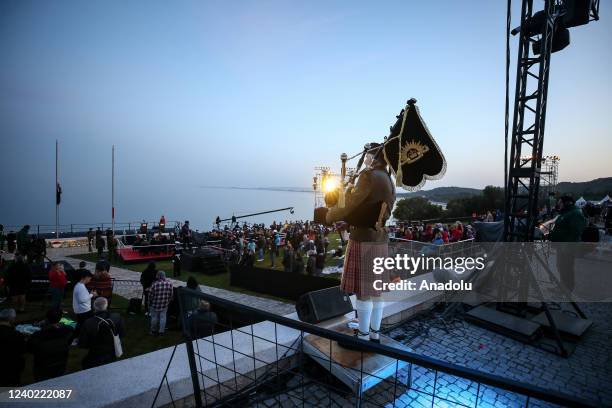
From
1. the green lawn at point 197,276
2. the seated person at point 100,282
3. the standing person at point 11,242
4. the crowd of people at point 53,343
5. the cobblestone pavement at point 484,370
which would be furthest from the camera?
the standing person at point 11,242

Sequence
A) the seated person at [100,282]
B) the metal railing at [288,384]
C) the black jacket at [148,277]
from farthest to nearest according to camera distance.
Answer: the black jacket at [148,277] < the seated person at [100,282] < the metal railing at [288,384]

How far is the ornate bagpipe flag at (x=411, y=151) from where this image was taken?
3502 millimetres

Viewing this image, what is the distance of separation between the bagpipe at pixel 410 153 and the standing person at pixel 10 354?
4.67 m

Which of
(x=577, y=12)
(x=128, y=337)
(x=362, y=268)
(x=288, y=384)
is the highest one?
(x=577, y=12)

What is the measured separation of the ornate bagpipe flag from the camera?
350 centimetres

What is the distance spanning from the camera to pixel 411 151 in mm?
3531

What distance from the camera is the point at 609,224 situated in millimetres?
14789

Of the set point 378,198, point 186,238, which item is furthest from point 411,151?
point 186,238

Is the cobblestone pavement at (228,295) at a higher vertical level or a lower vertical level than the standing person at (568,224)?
lower

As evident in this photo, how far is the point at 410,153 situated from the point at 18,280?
10.7m

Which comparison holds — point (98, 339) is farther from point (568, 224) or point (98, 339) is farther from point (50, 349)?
point (568, 224)

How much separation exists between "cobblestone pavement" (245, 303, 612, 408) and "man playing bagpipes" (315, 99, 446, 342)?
0.73m

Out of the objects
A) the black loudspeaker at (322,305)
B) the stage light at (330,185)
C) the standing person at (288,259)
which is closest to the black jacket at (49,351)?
the black loudspeaker at (322,305)

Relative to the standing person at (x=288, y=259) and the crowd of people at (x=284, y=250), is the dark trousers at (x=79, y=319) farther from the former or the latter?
the standing person at (x=288, y=259)
